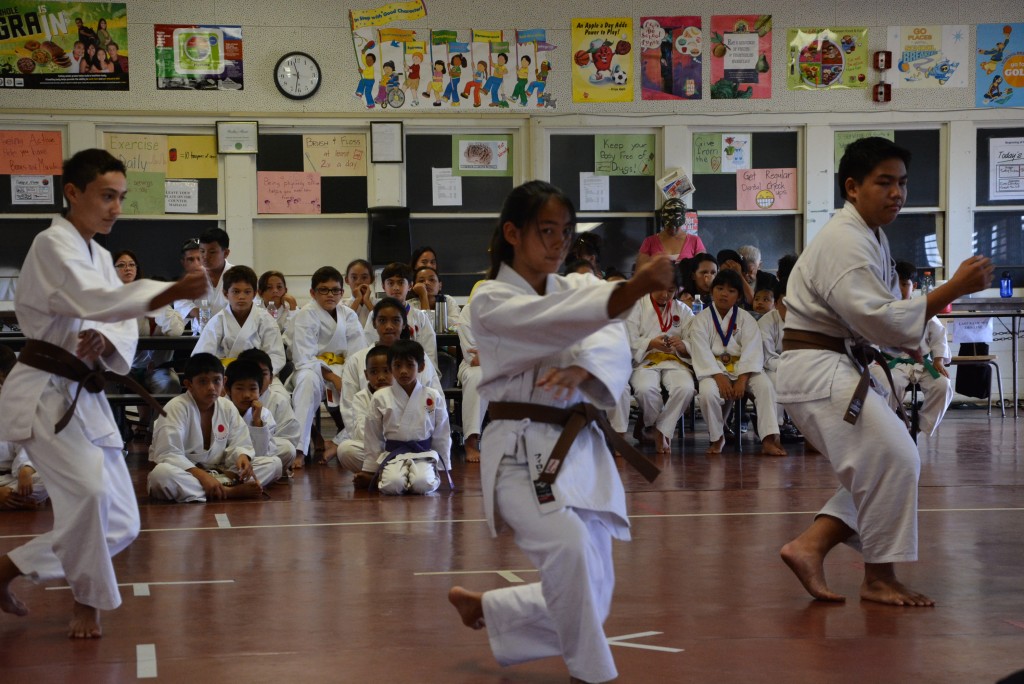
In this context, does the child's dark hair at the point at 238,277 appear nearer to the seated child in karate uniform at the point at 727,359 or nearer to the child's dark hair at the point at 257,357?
the child's dark hair at the point at 257,357

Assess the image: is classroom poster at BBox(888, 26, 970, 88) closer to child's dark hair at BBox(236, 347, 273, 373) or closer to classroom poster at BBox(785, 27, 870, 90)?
classroom poster at BBox(785, 27, 870, 90)

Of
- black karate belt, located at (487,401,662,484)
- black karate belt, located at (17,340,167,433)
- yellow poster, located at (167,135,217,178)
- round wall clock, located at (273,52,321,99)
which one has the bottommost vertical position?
black karate belt, located at (487,401,662,484)

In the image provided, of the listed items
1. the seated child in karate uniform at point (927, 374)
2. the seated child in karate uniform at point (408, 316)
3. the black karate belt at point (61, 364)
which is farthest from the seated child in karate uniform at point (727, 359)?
the black karate belt at point (61, 364)

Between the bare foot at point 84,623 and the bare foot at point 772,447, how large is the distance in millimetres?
4815

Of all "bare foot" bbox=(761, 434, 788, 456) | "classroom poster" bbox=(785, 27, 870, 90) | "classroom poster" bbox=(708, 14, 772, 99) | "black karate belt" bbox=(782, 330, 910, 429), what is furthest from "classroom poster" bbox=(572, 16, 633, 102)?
"black karate belt" bbox=(782, 330, 910, 429)

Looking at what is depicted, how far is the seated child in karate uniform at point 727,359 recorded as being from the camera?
23.9 feet

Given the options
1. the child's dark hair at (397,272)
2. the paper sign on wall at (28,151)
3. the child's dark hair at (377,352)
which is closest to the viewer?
the child's dark hair at (377,352)

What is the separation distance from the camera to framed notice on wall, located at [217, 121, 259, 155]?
929 cm

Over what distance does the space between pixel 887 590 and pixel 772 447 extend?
3897 mm

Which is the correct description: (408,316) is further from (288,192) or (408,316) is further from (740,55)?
(740,55)

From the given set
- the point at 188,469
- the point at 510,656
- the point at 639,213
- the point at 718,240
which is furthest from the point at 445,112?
the point at 510,656

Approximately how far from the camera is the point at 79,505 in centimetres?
292

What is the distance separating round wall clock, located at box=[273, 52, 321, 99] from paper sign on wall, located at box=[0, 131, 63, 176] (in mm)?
1856

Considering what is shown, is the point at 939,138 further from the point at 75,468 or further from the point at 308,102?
the point at 75,468
